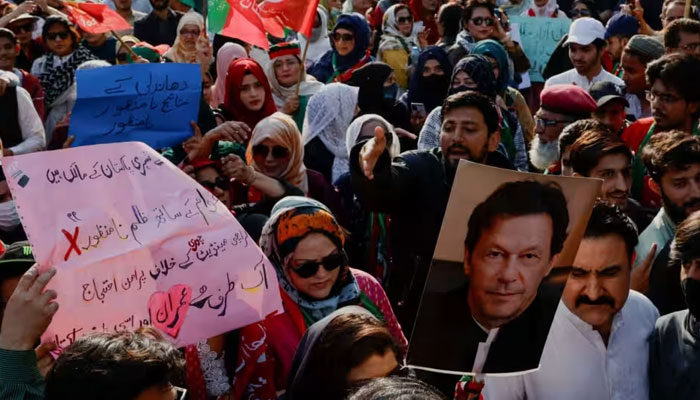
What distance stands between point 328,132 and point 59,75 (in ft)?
7.91

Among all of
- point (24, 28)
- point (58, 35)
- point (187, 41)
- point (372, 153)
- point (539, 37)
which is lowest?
point (24, 28)

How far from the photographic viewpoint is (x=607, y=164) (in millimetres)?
4043

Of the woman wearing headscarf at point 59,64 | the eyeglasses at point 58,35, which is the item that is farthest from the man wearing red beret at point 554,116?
the eyeglasses at point 58,35

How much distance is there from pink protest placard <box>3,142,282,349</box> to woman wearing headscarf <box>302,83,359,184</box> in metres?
3.15

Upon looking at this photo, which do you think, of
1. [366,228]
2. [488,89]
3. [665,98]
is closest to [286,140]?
[366,228]

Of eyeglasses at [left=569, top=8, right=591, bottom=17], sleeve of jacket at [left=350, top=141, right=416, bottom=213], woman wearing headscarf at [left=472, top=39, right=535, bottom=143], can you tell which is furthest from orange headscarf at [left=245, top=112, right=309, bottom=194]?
eyeglasses at [left=569, top=8, right=591, bottom=17]

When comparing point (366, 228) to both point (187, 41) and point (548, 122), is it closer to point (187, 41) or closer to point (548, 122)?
point (548, 122)

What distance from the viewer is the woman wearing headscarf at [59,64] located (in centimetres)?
755

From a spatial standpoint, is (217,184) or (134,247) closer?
(134,247)

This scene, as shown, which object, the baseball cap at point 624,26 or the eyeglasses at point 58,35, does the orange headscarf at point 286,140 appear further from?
the baseball cap at point 624,26

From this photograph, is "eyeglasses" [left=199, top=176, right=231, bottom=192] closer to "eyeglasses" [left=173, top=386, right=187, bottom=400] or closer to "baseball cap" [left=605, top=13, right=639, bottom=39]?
"eyeglasses" [left=173, top=386, right=187, bottom=400]

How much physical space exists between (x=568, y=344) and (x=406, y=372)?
441mm

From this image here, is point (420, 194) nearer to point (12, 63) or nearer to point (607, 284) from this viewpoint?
point (607, 284)

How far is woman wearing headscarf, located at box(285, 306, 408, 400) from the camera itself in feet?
8.62
